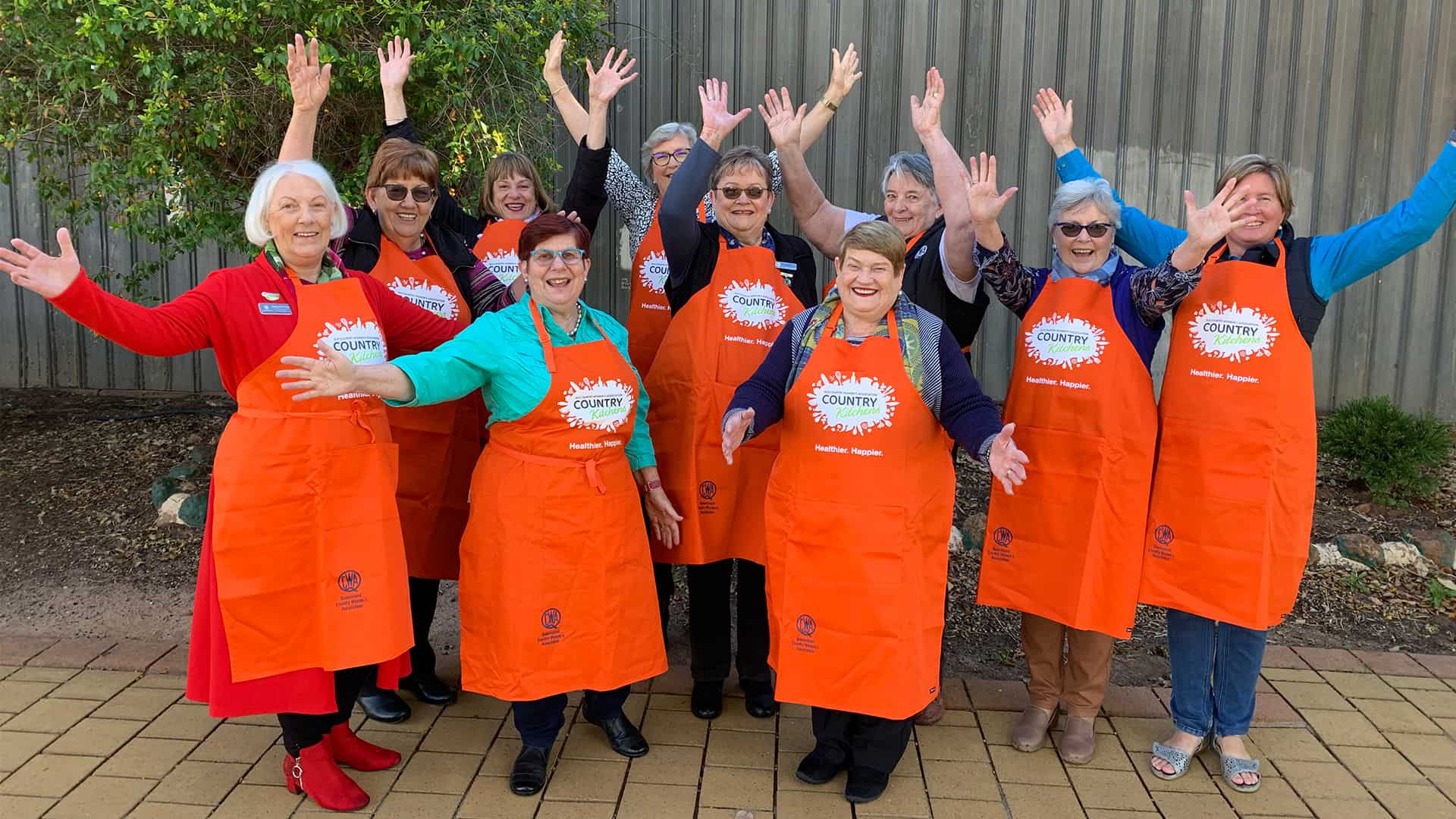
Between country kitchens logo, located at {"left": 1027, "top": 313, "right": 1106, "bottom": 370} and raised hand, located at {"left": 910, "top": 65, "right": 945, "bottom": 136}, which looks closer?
country kitchens logo, located at {"left": 1027, "top": 313, "right": 1106, "bottom": 370}

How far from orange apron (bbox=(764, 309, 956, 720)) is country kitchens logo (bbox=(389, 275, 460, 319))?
130 cm

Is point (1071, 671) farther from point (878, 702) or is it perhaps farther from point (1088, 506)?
point (878, 702)

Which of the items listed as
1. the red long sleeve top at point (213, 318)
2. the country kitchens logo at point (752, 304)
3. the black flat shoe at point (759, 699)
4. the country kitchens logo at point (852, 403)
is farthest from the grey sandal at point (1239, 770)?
the red long sleeve top at point (213, 318)

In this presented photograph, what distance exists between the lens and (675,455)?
3705 mm

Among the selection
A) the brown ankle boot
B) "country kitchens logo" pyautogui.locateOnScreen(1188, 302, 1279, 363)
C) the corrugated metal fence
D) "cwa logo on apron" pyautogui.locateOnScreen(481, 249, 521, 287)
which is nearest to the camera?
"country kitchens logo" pyautogui.locateOnScreen(1188, 302, 1279, 363)

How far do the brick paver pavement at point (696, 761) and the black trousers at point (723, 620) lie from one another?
18 cm

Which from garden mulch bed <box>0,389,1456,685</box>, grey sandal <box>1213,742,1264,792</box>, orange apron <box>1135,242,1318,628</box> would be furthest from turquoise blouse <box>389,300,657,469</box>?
grey sandal <box>1213,742,1264,792</box>

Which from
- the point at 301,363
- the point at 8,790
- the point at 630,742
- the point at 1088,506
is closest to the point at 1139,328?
the point at 1088,506

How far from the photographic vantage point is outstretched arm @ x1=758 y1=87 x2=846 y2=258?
380 cm

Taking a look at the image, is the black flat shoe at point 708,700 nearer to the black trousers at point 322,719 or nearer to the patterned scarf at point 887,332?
the black trousers at point 322,719

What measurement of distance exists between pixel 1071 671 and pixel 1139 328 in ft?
4.08

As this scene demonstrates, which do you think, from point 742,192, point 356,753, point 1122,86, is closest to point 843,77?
point 742,192

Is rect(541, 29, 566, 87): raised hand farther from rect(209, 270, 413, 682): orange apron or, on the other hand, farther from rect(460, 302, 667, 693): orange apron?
rect(209, 270, 413, 682): orange apron

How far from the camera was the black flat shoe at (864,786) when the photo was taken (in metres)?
3.35
